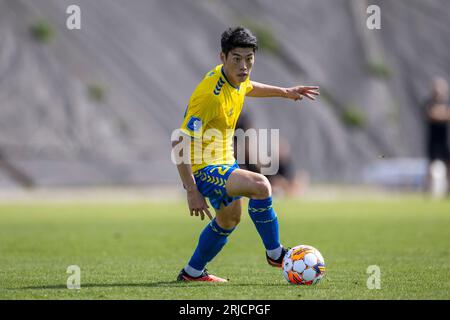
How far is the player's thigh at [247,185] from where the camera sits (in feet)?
27.4

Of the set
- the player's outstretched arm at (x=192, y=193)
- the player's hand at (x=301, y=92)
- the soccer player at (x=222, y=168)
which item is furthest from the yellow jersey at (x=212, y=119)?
the player's hand at (x=301, y=92)

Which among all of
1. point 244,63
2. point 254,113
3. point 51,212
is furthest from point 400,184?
point 244,63

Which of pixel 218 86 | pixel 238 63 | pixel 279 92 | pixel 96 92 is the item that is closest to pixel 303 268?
pixel 218 86

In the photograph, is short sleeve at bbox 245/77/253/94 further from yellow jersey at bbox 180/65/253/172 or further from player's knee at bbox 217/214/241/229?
player's knee at bbox 217/214/241/229

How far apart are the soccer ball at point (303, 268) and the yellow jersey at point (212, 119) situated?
1.20 meters

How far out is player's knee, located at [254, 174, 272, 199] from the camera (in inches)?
329

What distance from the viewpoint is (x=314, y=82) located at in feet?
156

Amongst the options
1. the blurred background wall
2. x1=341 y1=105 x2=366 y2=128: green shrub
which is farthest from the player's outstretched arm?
x1=341 y1=105 x2=366 y2=128: green shrub

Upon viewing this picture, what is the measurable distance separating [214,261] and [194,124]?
311cm

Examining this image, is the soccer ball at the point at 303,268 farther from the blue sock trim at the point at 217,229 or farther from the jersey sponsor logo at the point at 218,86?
the jersey sponsor logo at the point at 218,86

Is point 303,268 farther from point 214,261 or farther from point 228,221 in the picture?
point 214,261

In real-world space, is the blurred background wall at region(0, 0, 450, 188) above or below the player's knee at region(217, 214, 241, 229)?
above

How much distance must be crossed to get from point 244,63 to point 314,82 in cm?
3917
